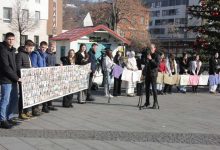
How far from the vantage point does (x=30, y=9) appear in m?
65.8

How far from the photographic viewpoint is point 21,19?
6031 cm

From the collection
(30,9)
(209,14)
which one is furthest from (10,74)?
(30,9)

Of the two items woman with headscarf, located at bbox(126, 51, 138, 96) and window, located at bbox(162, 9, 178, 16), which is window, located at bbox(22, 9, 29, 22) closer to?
woman with headscarf, located at bbox(126, 51, 138, 96)

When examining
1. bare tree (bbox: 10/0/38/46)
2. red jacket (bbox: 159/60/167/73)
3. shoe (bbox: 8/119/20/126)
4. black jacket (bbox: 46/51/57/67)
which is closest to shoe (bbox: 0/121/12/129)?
shoe (bbox: 8/119/20/126)

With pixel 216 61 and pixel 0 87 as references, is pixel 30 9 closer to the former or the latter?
pixel 216 61

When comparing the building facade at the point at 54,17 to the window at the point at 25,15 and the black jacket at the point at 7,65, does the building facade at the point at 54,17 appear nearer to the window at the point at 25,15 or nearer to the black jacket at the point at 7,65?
the window at the point at 25,15

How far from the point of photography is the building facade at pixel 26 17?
6125 centimetres

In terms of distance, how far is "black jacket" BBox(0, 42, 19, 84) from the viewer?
8.83m

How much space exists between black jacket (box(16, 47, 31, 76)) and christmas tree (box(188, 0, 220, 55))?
40.6 feet

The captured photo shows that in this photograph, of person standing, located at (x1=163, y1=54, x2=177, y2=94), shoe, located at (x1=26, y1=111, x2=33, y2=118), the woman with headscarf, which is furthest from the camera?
person standing, located at (x1=163, y1=54, x2=177, y2=94)

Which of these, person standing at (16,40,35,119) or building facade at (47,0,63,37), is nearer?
person standing at (16,40,35,119)

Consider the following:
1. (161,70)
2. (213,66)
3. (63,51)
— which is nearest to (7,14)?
(63,51)

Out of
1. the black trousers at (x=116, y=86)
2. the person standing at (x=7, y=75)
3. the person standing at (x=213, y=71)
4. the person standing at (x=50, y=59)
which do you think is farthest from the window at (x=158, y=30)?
the person standing at (x=7, y=75)

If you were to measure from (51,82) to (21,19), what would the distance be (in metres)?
51.2
